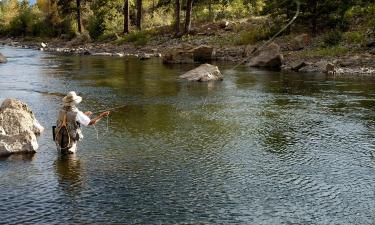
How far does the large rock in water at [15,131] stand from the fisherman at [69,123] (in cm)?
83

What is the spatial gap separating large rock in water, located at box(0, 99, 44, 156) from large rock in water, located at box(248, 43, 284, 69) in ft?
80.5

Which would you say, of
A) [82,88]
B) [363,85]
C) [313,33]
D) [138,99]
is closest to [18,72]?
[82,88]

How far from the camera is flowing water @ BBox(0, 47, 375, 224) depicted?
9.80 meters

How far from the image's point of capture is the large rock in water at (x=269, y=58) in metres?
36.7

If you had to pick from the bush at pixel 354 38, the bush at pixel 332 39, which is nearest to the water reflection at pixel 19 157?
the bush at pixel 332 39

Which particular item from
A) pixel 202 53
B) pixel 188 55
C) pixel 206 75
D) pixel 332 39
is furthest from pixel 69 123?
pixel 332 39

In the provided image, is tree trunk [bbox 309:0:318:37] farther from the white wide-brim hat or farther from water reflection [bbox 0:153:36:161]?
water reflection [bbox 0:153:36:161]

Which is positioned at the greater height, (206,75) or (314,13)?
(314,13)

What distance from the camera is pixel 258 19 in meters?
54.5

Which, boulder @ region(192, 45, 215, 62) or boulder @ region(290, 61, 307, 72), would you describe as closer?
boulder @ region(290, 61, 307, 72)

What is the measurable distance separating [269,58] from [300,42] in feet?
20.1

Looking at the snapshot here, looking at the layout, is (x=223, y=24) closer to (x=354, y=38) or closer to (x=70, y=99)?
(x=354, y=38)

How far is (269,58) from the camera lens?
121 feet

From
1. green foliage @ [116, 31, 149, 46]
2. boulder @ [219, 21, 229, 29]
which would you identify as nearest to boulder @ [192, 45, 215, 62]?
boulder @ [219, 21, 229, 29]
